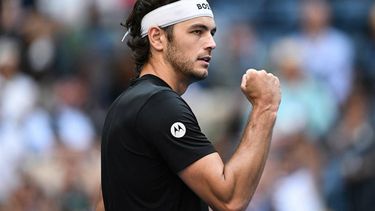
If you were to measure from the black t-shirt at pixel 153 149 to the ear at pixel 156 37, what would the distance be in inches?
11.2

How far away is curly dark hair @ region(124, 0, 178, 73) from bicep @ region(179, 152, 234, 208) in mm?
789

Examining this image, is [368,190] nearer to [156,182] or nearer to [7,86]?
[156,182]

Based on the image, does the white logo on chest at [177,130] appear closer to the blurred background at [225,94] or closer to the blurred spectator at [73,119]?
the blurred background at [225,94]

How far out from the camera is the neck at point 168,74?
5.29 m

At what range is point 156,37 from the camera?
5.37 m

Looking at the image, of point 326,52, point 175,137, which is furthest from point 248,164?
point 326,52

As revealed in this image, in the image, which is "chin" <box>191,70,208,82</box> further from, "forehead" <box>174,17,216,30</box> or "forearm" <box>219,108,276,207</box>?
"forearm" <box>219,108,276,207</box>

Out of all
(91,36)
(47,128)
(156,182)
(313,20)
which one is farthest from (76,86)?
(156,182)

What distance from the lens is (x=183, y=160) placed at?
488 centimetres

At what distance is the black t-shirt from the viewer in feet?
16.1

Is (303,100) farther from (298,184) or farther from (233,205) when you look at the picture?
(233,205)

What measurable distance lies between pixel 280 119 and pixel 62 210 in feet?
7.21

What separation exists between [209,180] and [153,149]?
34 cm

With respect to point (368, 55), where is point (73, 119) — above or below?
below
